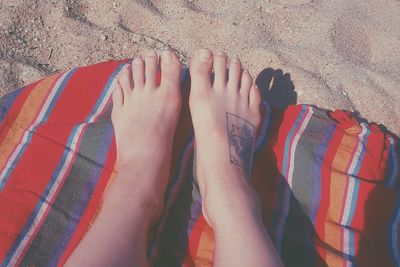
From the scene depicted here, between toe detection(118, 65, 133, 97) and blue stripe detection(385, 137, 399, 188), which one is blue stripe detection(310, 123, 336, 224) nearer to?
blue stripe detection(385, 137, 399, 188)

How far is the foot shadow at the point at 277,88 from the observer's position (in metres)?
1.80

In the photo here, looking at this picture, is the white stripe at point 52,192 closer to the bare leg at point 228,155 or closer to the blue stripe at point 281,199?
the bare leg at point 228,155

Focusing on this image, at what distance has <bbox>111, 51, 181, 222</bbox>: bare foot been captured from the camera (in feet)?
4.69

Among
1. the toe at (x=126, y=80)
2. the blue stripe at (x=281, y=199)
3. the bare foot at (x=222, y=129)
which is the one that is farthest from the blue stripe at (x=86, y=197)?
the blue stripe at (x=281, y=199)

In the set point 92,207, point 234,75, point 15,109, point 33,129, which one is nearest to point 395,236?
point 234,75

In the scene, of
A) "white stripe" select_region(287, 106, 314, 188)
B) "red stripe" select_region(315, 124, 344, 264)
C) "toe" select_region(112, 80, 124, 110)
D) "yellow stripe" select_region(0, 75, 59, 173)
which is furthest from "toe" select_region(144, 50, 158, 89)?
"red stripe" select_region(315, 124, 344, 264)

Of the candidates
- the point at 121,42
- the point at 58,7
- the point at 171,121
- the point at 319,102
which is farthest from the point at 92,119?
the point at 319,102

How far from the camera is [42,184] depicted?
148 centimetres

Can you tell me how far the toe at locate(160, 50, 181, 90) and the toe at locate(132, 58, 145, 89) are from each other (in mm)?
75

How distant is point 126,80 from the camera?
5.79ft

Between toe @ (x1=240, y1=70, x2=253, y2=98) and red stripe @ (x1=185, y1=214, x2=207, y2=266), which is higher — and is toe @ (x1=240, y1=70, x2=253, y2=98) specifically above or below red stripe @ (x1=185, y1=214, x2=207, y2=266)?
above

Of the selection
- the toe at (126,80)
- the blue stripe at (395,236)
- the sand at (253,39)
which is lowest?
the blue stripe at (395,236)

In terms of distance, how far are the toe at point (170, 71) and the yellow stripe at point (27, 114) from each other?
37 cm

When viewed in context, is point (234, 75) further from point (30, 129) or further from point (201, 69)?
point (30, 129)
